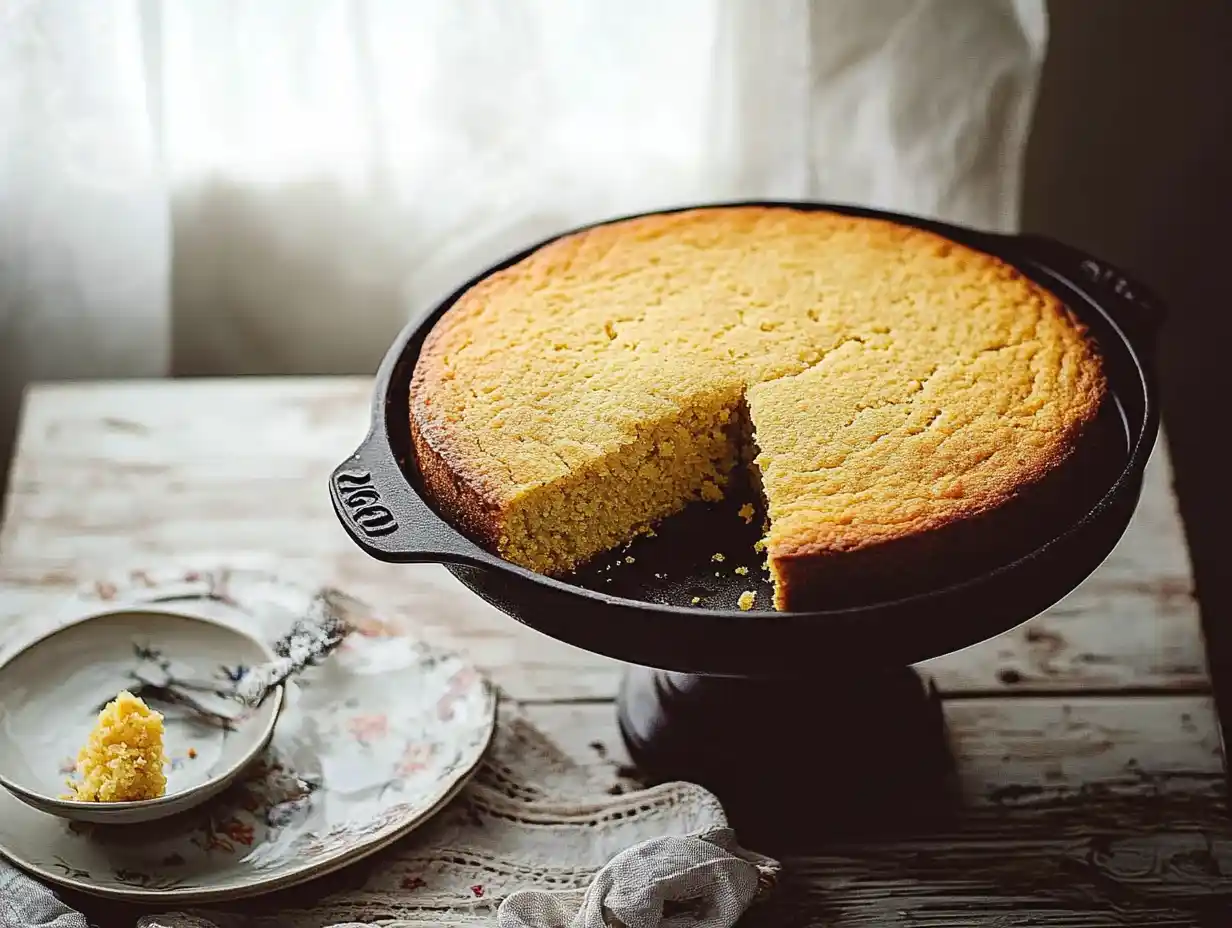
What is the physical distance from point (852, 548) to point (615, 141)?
47.3 inches

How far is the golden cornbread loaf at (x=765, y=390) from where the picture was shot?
51.4 inches

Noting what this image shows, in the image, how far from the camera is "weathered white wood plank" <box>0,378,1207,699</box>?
1688 millimetres

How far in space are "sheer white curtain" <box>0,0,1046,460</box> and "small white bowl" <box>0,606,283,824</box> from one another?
2.67 ft

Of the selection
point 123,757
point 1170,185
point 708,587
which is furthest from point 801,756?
point 1170,185

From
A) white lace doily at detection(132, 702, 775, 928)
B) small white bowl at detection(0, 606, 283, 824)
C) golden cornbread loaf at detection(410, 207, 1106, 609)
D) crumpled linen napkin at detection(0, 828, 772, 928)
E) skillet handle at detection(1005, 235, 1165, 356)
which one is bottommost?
white lace doily at detection(132, 702, 775, 928)

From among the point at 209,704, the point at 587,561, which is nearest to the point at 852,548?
the point at 587,561

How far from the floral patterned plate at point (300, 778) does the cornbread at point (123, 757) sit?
59mm

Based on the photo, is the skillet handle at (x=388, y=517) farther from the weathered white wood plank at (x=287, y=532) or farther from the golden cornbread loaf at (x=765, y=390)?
the weathered white wood plank at (x=287, y=532)

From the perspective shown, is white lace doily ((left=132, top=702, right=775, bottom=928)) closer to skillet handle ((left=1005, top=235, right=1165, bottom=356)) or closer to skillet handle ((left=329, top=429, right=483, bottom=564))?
skillet handle ((left=329, top=429, right=483, bottom=564))

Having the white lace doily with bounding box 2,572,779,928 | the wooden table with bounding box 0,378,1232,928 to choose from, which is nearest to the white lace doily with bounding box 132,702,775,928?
the white lace doily with bounding box 2,572,779,928

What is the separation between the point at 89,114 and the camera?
2.05 meters

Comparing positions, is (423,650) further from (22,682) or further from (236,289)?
(236,289)

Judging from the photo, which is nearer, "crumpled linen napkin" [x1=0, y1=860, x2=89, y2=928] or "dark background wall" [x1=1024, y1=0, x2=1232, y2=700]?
"crumpled linen napkin" [x1=0, y1=860, x2=89, y2=928]

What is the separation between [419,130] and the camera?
86.4 inches
